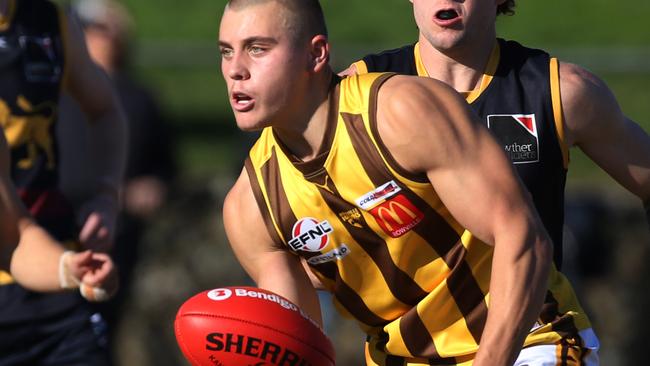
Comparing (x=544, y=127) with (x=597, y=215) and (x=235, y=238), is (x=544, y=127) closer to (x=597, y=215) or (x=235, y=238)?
(x=235, y=238)

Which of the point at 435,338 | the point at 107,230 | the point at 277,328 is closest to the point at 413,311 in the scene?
the point at 435,338

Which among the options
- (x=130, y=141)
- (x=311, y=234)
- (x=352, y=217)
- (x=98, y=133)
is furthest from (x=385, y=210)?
(x=130, y=141)

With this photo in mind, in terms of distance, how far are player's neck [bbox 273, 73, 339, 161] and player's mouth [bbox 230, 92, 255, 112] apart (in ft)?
0.57

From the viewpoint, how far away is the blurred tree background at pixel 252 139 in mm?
10789

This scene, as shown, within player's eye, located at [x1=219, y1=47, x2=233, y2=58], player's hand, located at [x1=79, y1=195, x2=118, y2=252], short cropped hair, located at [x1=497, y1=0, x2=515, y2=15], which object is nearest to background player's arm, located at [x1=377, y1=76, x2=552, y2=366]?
player's eye, located at [x1=219, y1=47, x2=233, y2=58]

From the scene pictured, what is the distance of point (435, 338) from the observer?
4.91 metres

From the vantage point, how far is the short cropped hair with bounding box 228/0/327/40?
4547mm

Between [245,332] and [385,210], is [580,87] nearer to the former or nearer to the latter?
[385,210]

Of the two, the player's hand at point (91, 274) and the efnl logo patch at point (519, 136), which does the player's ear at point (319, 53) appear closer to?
the efnl logo patch at point (519, 136)

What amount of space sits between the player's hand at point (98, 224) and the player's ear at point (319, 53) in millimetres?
1885

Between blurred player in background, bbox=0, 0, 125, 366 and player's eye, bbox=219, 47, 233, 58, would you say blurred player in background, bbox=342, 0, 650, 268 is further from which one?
blurred player in background, bbox=0, 0, 125, 366

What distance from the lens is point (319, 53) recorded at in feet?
15.2

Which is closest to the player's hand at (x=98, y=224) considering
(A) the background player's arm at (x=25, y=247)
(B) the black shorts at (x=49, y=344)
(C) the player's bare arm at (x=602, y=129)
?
(B) the black shorts at (x=49, y=344)

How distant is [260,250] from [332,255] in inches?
11.9
